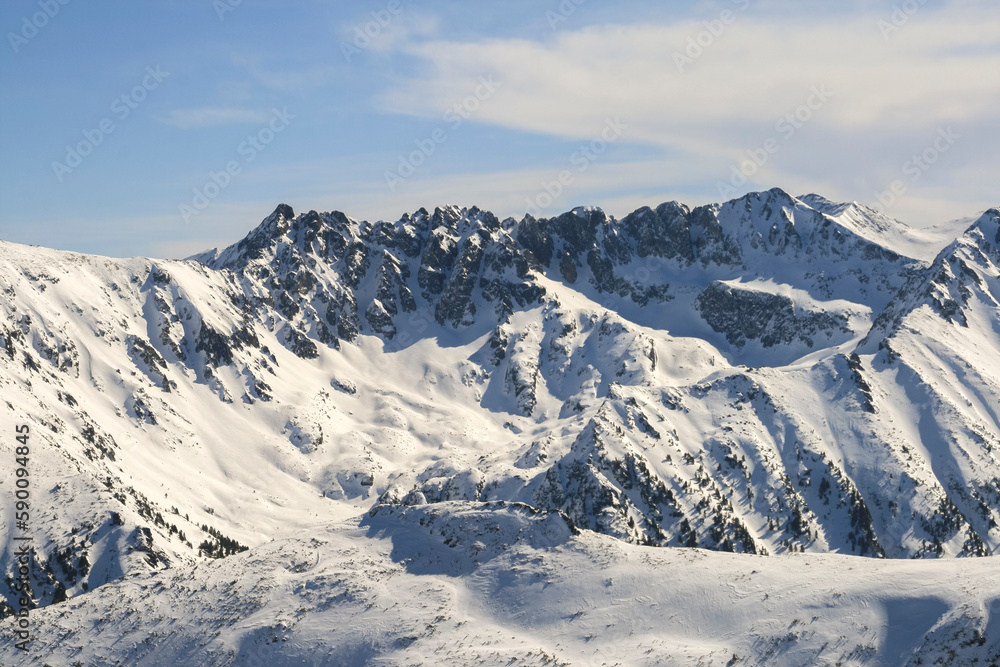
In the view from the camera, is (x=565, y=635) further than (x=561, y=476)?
No

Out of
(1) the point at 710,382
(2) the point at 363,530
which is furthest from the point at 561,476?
(2) the point at 363,530

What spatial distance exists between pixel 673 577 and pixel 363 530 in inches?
1439

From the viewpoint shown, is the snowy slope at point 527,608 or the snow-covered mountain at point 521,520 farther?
the snow-covered mountain at point 521,520

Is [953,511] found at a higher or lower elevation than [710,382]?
lower

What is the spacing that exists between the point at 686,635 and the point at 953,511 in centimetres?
12322

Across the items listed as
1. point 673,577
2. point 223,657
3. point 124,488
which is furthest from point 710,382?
point 223,657

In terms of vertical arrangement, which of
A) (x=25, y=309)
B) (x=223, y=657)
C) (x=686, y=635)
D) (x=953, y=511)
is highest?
(x=25, y=309)

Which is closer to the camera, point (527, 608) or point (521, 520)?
point (527, 608)

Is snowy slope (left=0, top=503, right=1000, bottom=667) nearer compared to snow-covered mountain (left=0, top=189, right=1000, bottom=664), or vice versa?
snowy slope (left=0, top=503, right=1000, bottom=667)

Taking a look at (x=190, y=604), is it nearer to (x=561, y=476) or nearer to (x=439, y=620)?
(x=439, y=620)

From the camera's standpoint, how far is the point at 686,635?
71.8m

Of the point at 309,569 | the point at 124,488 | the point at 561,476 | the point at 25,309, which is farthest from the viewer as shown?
the point at 25,309

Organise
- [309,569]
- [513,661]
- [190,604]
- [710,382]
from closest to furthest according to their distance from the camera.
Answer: [513,661] < [190,604] < [309,569] < [710,382]

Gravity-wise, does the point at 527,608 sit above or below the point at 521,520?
below
